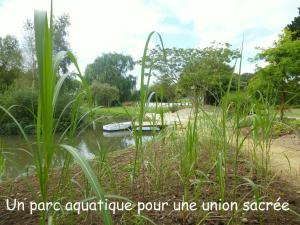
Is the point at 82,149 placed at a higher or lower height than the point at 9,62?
lower

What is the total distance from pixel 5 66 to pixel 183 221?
21.8 m

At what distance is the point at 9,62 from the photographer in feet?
62.5

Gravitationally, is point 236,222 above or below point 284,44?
below

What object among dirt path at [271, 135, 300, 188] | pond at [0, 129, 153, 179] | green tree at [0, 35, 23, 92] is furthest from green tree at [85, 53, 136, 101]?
dirt path at [271, 135, 300, 188]

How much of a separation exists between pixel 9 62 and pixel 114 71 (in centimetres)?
1172

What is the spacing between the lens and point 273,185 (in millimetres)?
1578

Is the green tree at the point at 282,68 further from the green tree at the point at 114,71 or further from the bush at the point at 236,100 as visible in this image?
the green tree at the point at 114,71

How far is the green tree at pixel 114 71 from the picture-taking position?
28.1 metres

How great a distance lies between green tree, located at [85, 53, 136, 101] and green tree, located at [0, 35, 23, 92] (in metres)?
8.79

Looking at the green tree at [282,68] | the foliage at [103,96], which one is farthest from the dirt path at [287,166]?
the green tree at [282,68]

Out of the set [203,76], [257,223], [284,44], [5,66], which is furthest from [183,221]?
[5,66]

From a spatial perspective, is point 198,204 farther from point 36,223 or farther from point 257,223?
point 36,223

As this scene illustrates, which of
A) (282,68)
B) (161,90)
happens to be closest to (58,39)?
(282,68)

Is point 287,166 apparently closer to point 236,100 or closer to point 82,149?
point 236,100
